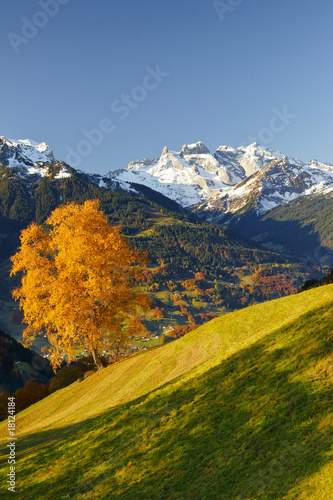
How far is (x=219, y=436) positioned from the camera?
14.6m

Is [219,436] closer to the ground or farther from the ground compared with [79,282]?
closer to the ground

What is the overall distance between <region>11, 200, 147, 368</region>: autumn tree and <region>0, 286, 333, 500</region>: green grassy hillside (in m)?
12.4

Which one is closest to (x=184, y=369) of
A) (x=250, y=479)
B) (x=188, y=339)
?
(x=188, y=339)

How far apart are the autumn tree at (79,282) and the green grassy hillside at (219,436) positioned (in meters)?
12.4

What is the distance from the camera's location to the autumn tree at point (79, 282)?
36.9 meters

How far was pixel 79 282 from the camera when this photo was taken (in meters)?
38.1

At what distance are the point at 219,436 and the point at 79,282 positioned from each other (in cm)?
2646

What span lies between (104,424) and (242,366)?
27.9ft

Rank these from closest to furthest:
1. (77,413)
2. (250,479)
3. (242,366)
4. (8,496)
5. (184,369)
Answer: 1. (250,479)
2. (8,496)
3. (242,366)
4. (184,369)
5. (77,413)

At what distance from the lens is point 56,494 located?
15.0 meters

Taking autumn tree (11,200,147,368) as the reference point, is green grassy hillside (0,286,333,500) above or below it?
below

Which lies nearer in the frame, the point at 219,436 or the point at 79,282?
Result: the point at 219,436

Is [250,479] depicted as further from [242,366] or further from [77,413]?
[77,413]

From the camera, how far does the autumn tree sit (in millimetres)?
36938
